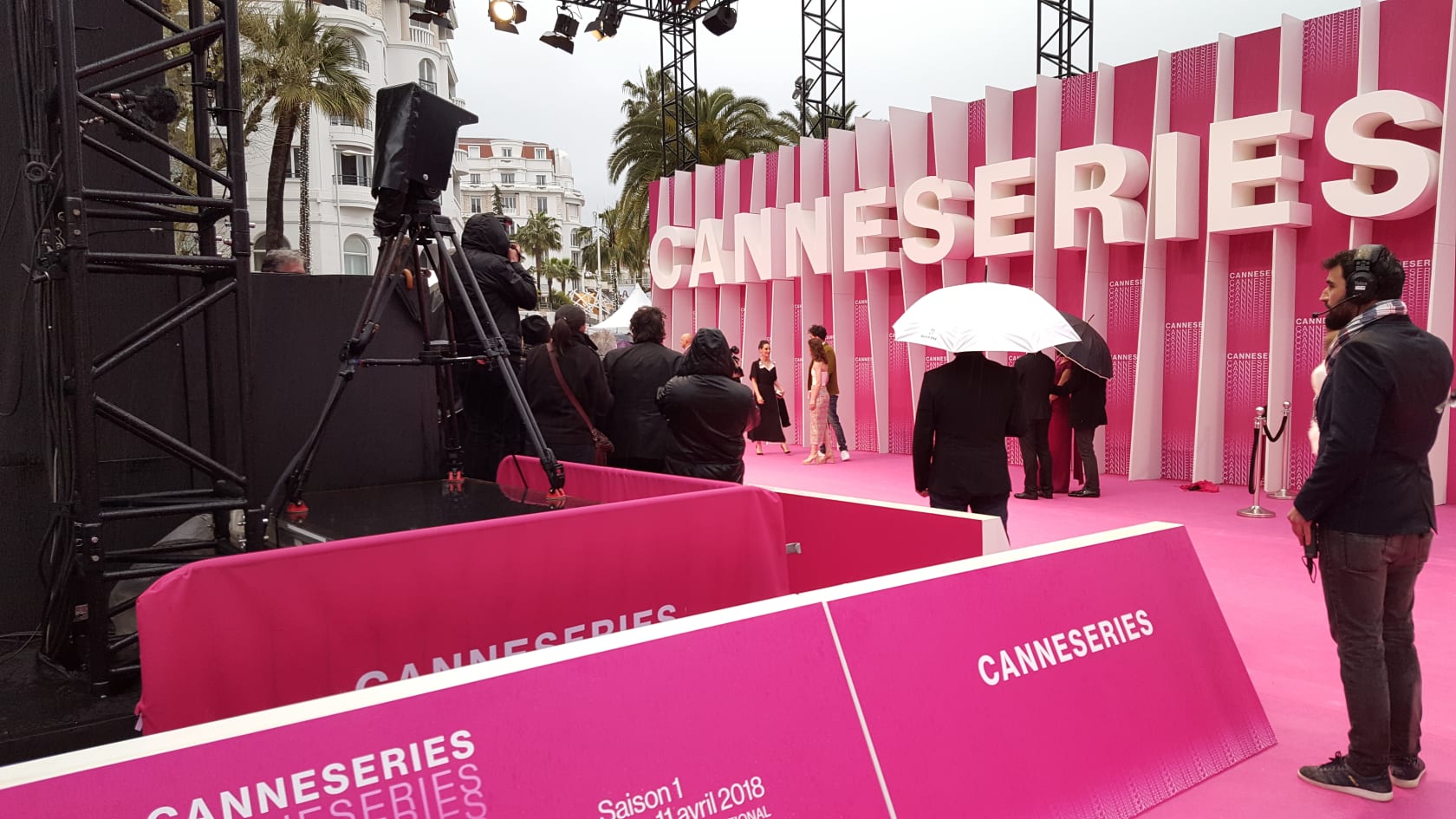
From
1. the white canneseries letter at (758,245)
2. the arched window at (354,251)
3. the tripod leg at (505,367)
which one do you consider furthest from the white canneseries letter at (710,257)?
the arched window at (354,251)

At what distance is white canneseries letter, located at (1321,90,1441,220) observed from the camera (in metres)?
7.90

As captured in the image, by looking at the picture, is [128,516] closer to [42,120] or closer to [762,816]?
[42,120]

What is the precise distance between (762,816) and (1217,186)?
358 inches

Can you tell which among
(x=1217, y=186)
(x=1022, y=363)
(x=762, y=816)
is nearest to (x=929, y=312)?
(x=762, y=816)

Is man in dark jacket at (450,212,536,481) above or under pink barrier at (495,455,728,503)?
above

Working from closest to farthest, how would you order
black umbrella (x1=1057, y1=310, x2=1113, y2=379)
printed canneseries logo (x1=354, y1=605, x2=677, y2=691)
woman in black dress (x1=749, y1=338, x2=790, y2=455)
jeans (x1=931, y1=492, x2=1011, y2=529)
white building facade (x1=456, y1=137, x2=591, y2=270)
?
printed canneseries logo (x1=354, y1=605, x2=677, y2=691)
jeans (x1=931, y1=492, x2=1011, y2=529)
black umbrella (x1=1057, y1=310, x2=1113, y2=379)
woman in black dress (x1=749, y1=338, x2=790, y2=455)
white building facade (x1=456, y1=137, x2=591, y2=270)

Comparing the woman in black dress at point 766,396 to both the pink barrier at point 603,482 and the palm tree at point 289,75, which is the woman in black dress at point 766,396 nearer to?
the pink barrier at point 603,482

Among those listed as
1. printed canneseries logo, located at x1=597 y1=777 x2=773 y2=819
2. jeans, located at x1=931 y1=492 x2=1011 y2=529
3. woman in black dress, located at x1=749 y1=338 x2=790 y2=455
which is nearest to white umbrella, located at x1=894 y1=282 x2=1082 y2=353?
jeans, located at x1=931 y1=492 x2=1011 y2=529

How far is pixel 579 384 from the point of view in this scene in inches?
216

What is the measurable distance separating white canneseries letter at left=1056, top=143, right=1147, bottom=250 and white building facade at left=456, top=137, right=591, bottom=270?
89361 mm

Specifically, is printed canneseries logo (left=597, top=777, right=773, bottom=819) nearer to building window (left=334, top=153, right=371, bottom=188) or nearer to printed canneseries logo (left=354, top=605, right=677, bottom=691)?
printed canneseries logo (left=354, top=605, right=677, bottom=691)

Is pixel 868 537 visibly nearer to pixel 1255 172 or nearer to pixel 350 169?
pixel 1255 172

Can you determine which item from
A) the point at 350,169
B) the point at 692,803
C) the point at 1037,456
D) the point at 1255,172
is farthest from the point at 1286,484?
the point at 350,169

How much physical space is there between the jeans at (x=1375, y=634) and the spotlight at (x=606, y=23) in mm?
15991
